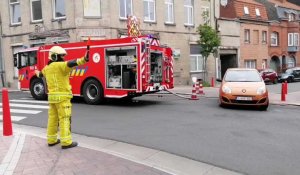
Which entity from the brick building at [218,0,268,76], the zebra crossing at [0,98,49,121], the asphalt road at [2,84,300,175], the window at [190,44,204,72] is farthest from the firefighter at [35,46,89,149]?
the brick building at [218,0,268,76]

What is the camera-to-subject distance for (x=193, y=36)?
29.7m

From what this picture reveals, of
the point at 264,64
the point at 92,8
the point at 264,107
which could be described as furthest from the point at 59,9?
the point at 264,64

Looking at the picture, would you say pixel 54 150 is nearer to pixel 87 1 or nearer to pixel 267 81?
pixel 87 1

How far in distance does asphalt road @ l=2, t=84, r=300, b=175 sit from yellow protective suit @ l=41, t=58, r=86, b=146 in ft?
4.80

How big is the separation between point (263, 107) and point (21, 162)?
30.4ft

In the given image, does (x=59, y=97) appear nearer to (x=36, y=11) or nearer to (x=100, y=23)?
(x=100, y=23)

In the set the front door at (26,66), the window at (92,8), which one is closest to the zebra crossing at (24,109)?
the front door at (26,66)

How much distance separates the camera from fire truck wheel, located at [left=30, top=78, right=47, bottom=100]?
1591 centimetres

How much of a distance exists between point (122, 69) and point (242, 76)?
4.52 m

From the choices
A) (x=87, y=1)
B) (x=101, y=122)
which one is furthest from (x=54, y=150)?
(x=87, y=1)

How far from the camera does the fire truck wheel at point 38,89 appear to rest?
15914mm

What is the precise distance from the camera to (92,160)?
6.12 m

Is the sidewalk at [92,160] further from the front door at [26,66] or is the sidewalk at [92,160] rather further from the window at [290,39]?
the window at [290,39]

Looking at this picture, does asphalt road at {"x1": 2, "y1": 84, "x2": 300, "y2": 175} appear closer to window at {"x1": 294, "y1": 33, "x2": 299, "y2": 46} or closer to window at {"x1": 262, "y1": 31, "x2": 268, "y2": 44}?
window at {"x1": 262, "y1": 31, "x2": 268, "y2": 44}
